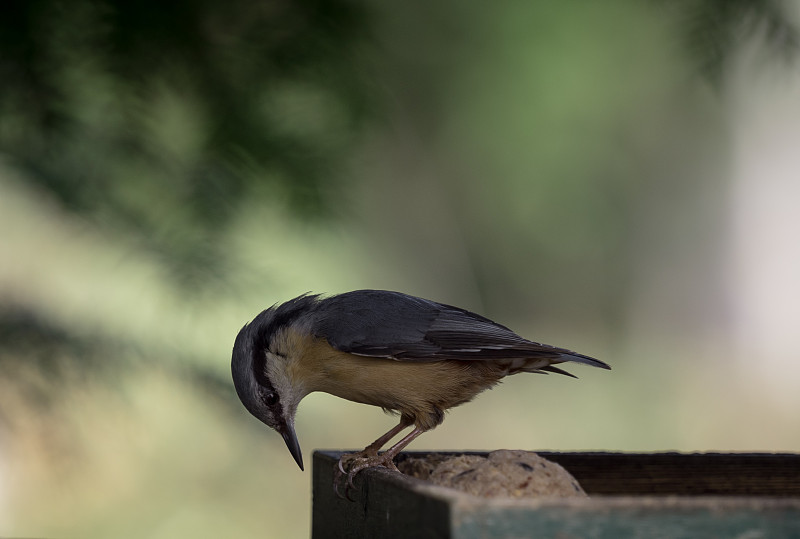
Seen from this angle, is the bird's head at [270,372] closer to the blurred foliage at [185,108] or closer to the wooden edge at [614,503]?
the blurred foliage at [185,108]

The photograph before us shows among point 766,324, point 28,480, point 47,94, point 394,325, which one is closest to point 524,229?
point 766,324

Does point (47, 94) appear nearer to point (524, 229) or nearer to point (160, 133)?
point (160, 133)

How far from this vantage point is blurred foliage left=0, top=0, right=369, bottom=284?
1.65 m

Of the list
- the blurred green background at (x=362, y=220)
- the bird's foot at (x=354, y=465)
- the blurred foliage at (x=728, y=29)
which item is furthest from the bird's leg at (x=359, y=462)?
the blurred foliage at (x=728, y=29)

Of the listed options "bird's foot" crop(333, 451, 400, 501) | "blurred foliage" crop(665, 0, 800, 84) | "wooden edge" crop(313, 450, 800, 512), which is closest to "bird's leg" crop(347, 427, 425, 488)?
"bird's foot" crop(333, 451, 400, 501)

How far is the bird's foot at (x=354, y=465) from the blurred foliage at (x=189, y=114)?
439 mm

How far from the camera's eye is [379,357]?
214cm

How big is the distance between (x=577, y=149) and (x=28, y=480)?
2.19 m

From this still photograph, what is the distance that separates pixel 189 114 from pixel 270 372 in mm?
705

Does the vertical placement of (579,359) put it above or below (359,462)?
above

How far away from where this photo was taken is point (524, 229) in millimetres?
3951

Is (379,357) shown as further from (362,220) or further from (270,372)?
(362,220)

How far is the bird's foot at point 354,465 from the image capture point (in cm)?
178

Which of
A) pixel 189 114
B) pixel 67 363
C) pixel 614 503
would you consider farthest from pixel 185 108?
pixel 614 503
